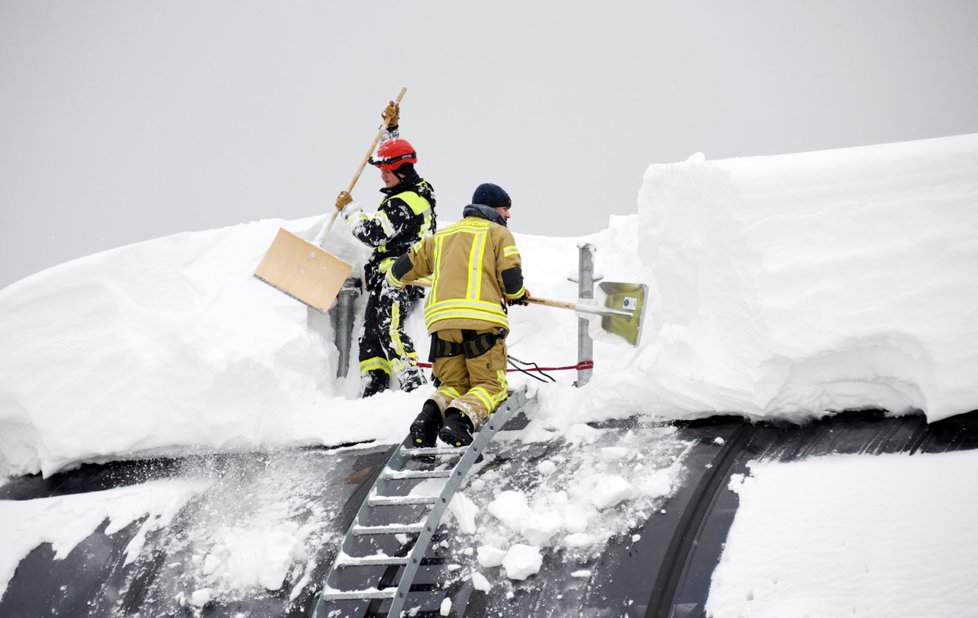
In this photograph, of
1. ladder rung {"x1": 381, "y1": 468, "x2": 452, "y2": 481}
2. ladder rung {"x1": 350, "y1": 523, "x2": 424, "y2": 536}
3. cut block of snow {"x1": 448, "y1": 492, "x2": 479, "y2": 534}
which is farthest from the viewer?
ladder rung {"x1": 381, "y1": 468, "x2": 452, "y2": 481}

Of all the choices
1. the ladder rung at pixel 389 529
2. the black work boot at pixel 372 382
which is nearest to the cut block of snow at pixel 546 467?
the ladder rung at pixel 389 529

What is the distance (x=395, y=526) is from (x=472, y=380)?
1106 millimetres

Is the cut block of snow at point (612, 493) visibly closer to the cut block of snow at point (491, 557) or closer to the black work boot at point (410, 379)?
the cut block of snow at point (491, 557)

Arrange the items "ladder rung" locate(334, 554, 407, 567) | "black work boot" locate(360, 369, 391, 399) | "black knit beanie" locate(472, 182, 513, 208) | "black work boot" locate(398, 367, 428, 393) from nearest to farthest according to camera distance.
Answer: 1. "ladder rung" locate(334, 554, 407, 567)
2. "black knit beanie" locate(472, 182, 513, 208)
3. "black work boot" locate(398, 367, 428, 393)
4. "black work boot" locate(360, 369, 391, 399)

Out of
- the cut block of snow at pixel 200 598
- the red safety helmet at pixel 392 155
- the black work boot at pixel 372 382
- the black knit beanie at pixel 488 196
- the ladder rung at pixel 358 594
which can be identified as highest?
the red safety helmet at pixel 392 155

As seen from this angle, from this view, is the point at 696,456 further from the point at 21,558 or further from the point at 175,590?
the point at 21,558

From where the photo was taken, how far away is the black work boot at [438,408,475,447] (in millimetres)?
3740

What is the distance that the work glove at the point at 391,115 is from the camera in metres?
5.84

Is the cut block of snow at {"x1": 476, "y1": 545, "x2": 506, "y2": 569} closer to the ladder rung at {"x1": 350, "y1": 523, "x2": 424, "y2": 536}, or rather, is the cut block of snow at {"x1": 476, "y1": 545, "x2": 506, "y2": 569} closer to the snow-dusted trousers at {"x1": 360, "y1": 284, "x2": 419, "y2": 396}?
the ladder rung at {"x1": 350, "y1": 523, "x2": 424, "y2": 536}

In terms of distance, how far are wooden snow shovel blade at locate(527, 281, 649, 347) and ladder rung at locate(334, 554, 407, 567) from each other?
1.82 m

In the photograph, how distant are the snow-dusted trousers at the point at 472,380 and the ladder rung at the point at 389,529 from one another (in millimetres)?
717

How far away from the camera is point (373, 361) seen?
5.46m

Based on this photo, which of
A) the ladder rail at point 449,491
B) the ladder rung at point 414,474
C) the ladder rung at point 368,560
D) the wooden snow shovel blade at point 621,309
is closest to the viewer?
the ladder rail at point 449,491

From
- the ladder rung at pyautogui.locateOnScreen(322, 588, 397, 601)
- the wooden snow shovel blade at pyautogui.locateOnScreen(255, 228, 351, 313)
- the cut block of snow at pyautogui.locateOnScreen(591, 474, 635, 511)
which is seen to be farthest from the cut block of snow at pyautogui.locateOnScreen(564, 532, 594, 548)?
the wooden snow shovel blade at pyautogui.locateOnScreen(255, 228, 351, 313)
